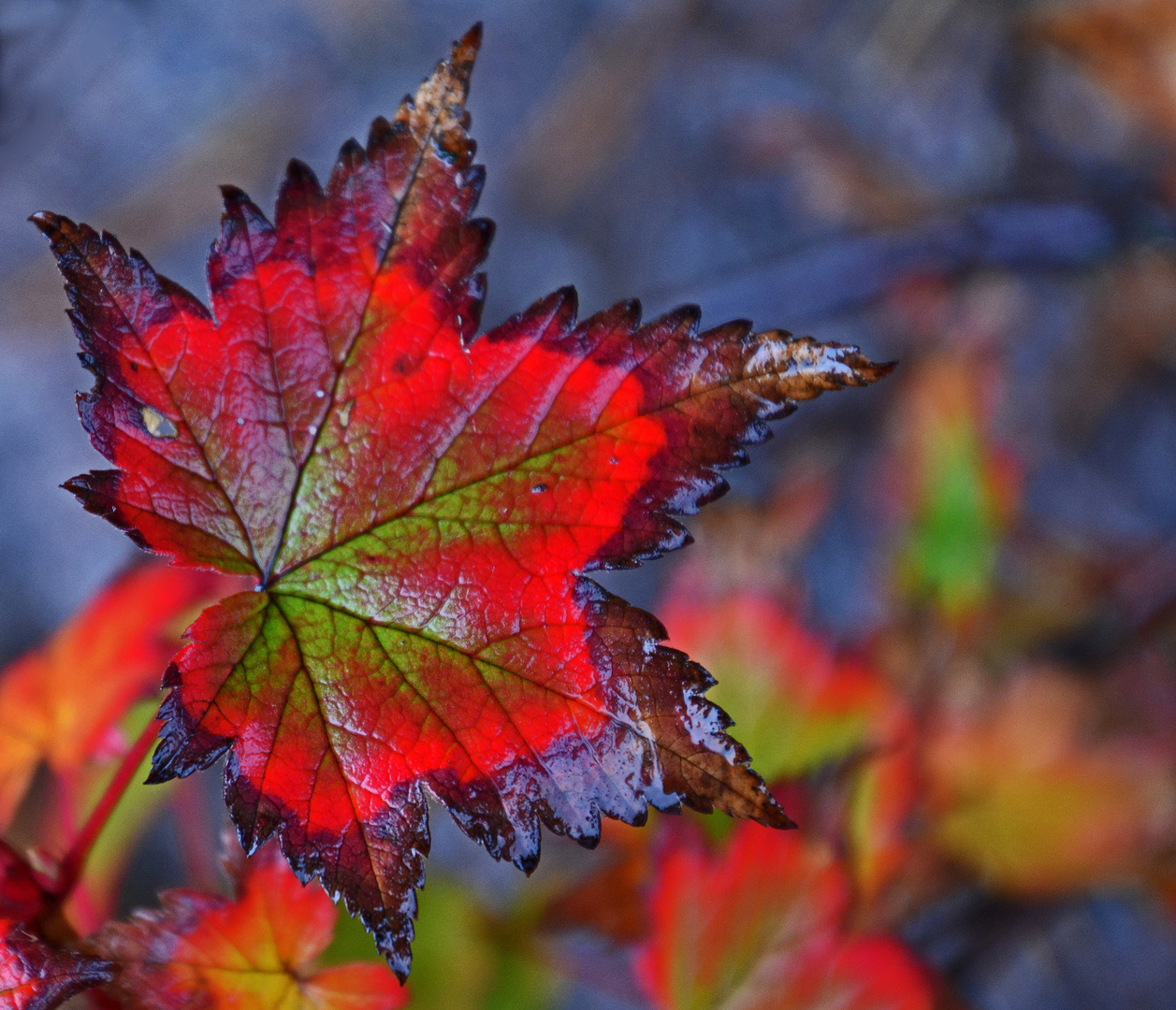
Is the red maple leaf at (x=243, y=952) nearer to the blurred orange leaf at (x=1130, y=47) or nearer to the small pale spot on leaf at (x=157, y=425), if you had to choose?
the small pale spot on leaf at (x=157, y=425)

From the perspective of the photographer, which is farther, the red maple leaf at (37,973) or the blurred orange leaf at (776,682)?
the blurred orange leaf at (776,682)

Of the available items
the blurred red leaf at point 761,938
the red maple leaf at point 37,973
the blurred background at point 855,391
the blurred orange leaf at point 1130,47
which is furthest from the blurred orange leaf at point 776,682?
the blurred orange leaf at point 1130,47

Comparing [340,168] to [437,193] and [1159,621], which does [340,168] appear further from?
[1159,621]

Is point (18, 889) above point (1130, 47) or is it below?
below

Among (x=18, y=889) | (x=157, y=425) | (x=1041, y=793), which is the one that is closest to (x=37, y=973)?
(x=18, y=889)

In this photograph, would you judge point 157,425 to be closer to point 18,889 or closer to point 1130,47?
point 18,889

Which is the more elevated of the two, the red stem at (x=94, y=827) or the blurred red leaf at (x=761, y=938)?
the blurred red leaf at (x=761, y=938)

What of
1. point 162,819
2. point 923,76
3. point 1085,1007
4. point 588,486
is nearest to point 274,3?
point 923,76

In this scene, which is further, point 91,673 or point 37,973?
point 91,673
